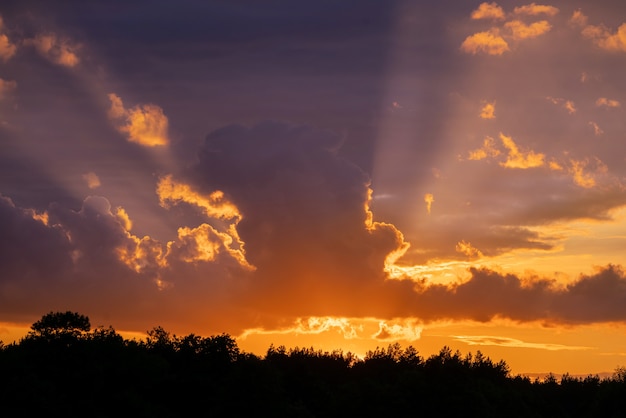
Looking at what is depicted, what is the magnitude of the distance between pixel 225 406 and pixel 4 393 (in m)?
36.2

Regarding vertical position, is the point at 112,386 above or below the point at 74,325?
below

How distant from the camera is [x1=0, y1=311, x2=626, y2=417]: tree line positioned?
499 feet

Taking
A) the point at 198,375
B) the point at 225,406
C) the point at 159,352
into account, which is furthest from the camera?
the point at 159,352

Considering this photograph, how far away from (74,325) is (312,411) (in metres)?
49.4

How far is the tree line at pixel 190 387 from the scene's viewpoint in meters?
152

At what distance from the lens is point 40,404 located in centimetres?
13925

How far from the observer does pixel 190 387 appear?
173m

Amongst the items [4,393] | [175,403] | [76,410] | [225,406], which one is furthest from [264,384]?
[4,393]

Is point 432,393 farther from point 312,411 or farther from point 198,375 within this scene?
point 198,375

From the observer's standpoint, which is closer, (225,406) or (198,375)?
(225,406)

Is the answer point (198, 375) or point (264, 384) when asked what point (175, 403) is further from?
point (264, 384)

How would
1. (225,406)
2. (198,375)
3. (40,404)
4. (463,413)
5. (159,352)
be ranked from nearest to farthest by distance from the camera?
(40,404) < (225,406) < (463,413) < (198,375) < (159,352)

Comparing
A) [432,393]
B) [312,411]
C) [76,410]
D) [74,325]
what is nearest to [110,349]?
[74,325]

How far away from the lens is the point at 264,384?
158 metres
